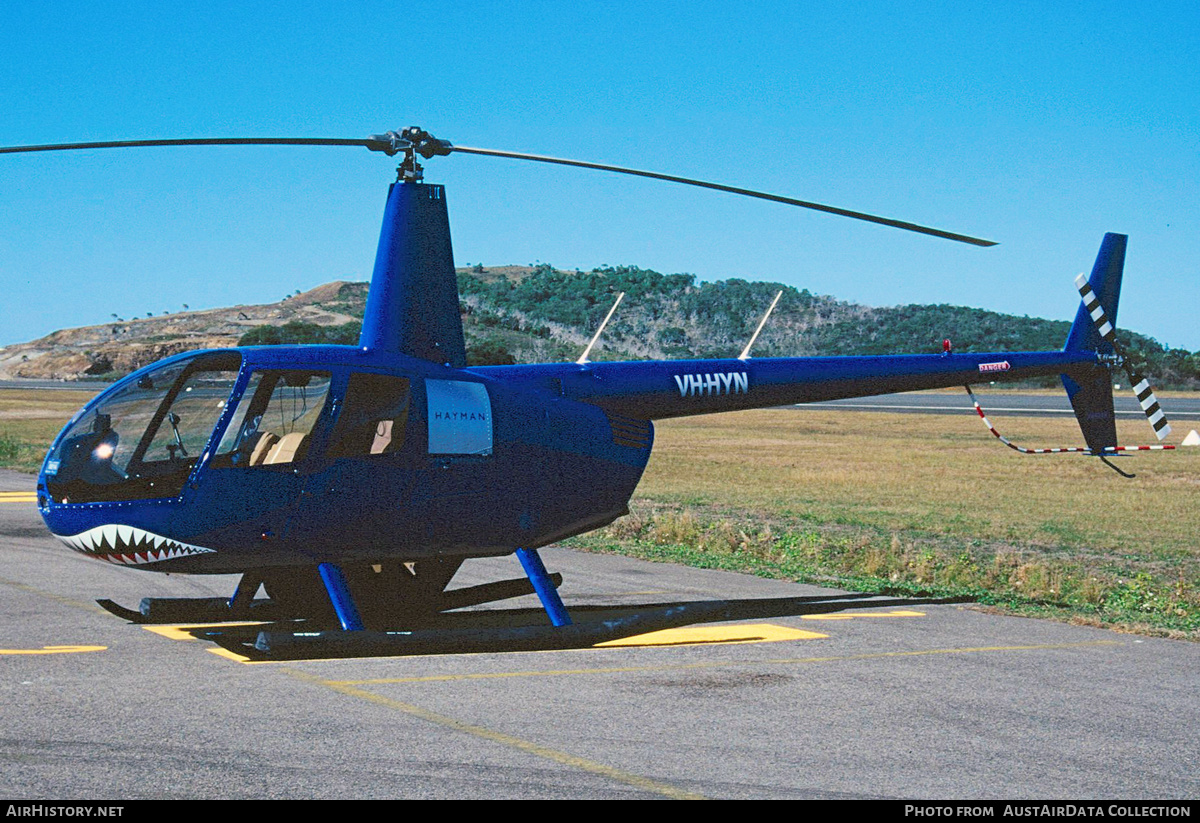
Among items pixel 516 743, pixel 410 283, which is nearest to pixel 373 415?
pixel 410 283

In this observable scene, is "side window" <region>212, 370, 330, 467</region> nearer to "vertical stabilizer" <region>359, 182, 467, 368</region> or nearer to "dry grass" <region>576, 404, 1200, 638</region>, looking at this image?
"vertical stabilizer" <region>359, 182, 467, 368</region>

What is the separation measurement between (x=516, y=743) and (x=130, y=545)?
141 inches

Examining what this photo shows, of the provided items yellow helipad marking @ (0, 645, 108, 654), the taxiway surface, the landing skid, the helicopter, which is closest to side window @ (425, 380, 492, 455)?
the helicopter

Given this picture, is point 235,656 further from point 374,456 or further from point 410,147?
point 410,147

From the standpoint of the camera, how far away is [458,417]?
9.88 m

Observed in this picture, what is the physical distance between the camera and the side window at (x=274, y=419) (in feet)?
29.9

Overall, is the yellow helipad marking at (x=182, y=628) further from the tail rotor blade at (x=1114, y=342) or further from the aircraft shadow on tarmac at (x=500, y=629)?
the tail rotor blade at (x=1114, y=342)

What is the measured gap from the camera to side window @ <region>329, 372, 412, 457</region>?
9492mm

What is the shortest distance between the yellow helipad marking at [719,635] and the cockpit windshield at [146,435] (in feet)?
11.6

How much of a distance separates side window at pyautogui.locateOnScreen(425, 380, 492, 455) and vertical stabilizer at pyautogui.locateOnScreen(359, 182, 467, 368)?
18.0 inches

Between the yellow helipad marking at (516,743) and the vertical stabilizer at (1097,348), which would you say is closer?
the yellow helipad marking at (516,743)

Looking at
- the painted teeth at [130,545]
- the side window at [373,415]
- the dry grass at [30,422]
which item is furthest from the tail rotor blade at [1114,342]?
the dry grass at [30,422]

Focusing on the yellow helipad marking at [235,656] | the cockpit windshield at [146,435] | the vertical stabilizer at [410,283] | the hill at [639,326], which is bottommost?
the yellow helipad marking at [235,656]

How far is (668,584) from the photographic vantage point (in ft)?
45.3
